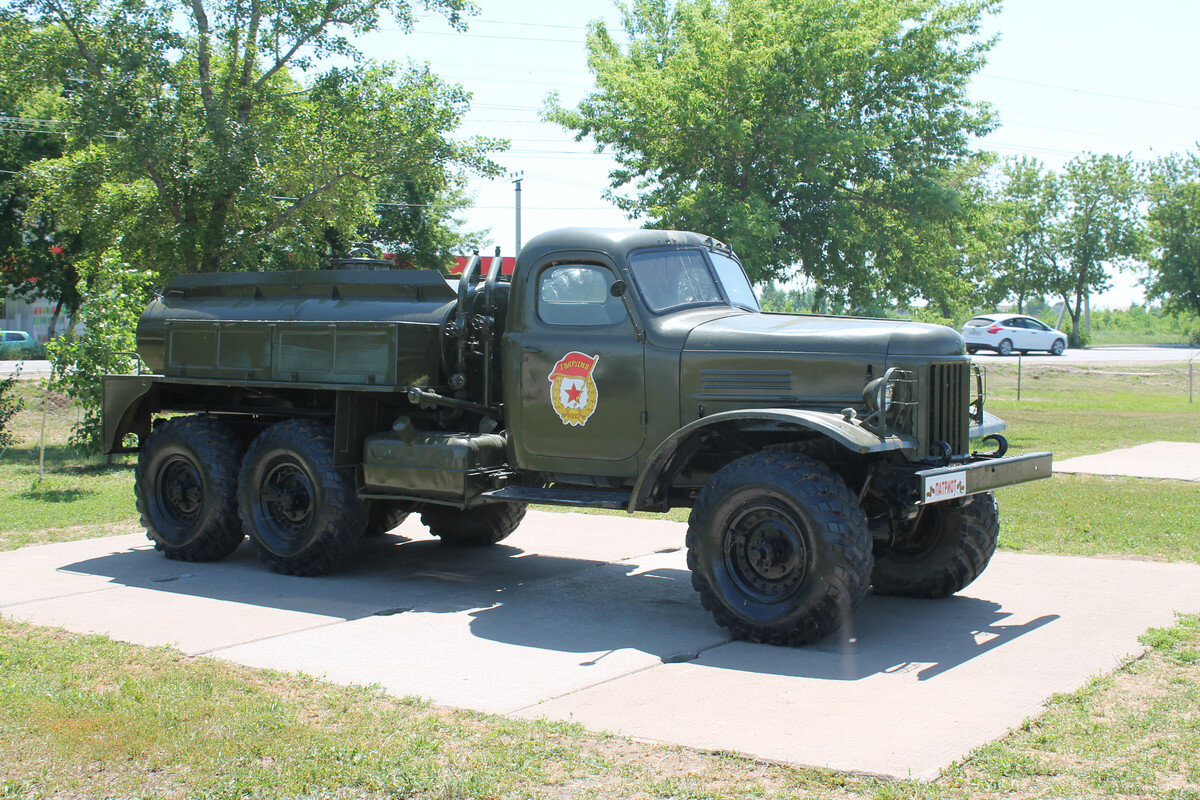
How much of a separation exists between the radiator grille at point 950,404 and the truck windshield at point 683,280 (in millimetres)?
1543

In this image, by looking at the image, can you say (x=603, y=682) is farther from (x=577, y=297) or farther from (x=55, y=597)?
(x=55, y=597)

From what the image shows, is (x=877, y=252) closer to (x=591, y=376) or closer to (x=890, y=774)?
(x=591, y=376)

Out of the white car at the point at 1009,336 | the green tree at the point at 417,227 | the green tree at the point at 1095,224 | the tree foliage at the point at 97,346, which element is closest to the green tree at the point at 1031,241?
the green tree at the point at 1095,224

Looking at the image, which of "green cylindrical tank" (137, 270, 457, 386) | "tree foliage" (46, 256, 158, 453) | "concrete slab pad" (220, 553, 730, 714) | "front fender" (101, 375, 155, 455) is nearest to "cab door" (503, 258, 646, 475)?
"green cylindrical tank" (137, 270, 457, 386)

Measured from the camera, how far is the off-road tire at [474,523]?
915 centimetres

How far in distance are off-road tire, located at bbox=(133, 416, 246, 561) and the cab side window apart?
2862 millimetres

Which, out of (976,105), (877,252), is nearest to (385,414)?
(877,252)

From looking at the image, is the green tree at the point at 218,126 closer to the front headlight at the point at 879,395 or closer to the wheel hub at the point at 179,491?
the wheel hub at the point at 179,491

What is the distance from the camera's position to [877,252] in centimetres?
1820

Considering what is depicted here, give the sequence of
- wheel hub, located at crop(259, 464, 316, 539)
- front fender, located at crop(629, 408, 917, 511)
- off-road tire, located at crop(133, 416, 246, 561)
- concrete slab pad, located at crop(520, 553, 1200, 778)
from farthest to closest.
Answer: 1. off-road tire, located at crop(133, 416, 246, 561)
2. wheel hub, located at crop(259, 464, 316, 539)
3. front fender, located at crop(629, 408, 917, 511)
4. concrete slab pad, located at crop(520, 553, 1200, 778)

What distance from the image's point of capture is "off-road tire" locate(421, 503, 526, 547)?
915 centimetres

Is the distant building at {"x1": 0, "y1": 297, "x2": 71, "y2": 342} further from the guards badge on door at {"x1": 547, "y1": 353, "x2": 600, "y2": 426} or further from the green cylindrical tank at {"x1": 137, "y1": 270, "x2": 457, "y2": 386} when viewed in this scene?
the guards badge on door at {"x1": 547, "y1": 353, "x2": 600, "y2": 426}

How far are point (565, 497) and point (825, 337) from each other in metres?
1.82

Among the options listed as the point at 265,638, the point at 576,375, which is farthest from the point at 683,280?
the point at 265,638
